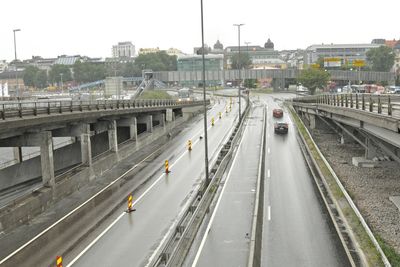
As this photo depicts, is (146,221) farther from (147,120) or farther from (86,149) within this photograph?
(147,120)

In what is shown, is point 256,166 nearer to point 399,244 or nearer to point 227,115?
point 399,244

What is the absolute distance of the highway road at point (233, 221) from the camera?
16844 millimetres

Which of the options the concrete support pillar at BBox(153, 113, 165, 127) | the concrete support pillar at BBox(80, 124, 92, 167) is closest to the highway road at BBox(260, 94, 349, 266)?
the concrete support pillar at BBox(80, 124, 92, 167)

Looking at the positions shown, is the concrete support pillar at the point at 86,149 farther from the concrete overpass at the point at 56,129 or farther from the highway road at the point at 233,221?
the highway road at the point at 233,221

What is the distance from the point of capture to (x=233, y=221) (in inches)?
837

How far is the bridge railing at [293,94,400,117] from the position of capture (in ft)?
77.8

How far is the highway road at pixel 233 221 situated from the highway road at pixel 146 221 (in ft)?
7.57

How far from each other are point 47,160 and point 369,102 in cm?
2179

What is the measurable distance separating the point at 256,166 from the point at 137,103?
809 inches

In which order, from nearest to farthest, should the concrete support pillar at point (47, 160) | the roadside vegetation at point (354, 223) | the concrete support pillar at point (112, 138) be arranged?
the roadside vegetation at point (354, 223) < the concrete support pillar at point (47, 160) < the concrete support pillar at point (112, 138)

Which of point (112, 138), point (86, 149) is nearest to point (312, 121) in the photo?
point (112, 138)

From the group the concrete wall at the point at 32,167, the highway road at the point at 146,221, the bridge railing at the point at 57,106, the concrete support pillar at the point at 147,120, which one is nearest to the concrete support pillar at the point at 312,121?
the bridge railing at the point at 57,106

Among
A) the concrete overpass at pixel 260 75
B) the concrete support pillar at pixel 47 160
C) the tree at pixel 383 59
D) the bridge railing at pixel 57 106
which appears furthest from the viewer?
the tree at pixel 383 59

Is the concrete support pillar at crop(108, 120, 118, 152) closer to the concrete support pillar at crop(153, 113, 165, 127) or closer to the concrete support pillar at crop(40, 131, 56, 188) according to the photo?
the concrete support pillar at crop(40, 131, 56, 188)
